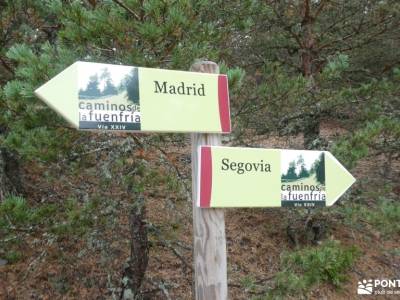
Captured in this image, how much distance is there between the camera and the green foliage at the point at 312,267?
2.16 metres

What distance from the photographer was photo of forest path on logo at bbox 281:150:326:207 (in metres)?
2.08

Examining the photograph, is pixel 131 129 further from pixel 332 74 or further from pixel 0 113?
pixel 332 74

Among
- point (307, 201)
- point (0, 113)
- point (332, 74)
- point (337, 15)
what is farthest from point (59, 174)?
point (337, 15)

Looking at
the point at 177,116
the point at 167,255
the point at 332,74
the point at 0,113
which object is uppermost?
the point at 332,74

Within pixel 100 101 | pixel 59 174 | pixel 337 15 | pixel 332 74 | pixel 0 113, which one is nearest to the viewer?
pixel 100 101

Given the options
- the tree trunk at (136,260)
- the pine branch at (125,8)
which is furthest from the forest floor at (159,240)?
the pine branch at (125,8)

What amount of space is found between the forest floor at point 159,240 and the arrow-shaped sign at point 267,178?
0.47 meters

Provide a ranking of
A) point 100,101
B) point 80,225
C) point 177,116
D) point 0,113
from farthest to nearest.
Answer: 1. point 80,225
2. point 0,113
3. point 177,116
4. point 100,101

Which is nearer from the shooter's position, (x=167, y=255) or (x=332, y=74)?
(x=332, y=74)

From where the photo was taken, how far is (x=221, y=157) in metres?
1.93

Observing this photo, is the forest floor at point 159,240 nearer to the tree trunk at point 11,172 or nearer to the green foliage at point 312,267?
the green foliage at point 312,267

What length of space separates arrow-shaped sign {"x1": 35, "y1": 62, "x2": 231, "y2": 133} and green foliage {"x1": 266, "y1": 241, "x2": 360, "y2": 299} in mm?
832

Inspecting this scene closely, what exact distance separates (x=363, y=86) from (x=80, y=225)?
3521 mm

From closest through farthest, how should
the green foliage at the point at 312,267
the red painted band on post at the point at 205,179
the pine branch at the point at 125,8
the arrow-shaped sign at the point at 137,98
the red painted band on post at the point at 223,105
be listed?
the arrow-shaped sign at the point at 137,98 < the red painted band on post at the point at 205,179 < the red painted band on post at the point at 223,105 < the green foliage at the point at 312,267 < the pine branch at the point at 125,8
